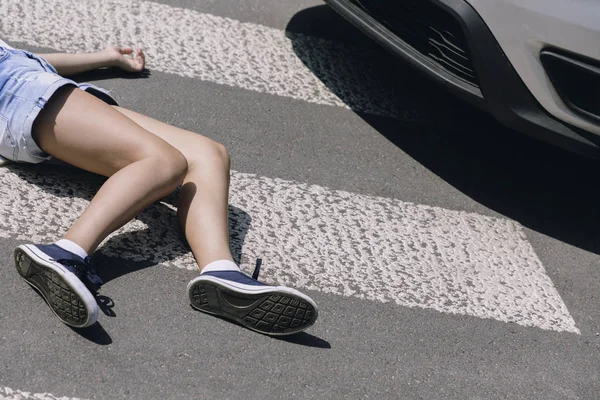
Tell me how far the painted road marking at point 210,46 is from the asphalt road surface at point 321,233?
1 centimetres

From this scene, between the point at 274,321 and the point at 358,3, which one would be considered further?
the point at 358,3

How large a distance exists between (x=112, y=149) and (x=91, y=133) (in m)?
0.08

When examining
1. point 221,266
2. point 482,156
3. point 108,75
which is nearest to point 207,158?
point 221,266

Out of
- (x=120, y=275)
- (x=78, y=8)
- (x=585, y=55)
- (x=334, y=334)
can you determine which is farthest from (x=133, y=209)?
(x=78, y=8)

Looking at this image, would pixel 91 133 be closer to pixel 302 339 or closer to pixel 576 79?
pixel 302 339

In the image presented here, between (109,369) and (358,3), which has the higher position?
(358,3)

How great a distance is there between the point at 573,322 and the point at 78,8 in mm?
2730

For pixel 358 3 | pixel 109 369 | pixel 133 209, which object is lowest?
pixel 109 369

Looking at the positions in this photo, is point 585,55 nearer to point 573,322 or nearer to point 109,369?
point 573,322

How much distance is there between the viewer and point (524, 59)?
11.5 feet

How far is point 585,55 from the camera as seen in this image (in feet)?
11.1

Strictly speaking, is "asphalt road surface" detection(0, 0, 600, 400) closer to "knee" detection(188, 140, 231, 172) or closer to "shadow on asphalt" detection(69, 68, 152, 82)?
"shadow on asphalt" detection(69, 68, 152, 82)

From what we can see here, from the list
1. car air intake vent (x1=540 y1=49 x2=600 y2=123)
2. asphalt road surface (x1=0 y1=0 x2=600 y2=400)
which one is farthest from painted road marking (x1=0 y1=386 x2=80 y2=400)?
car air intake vent (x1=540 y1=49 x2=600 y2=123)

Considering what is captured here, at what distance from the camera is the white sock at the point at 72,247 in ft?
8.84
